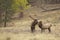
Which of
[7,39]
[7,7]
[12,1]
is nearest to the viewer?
[7,39]

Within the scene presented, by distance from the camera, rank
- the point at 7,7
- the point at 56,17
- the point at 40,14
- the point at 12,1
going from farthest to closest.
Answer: the point at 40,14, the point at 56,17, the point at 12,1, the point at 7,7

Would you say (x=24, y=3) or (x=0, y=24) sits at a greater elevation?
(x=24, y=3)

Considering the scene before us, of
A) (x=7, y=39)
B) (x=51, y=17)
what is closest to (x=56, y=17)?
(x=51, y=17)

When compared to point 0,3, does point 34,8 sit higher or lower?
lower

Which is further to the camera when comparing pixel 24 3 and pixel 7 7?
pixel 24 3

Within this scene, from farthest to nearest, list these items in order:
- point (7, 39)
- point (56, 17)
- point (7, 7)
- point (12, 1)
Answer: point (56, 17) → point (12, 1) → point (7, 7) → point (7, 39)

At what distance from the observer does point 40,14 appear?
3728cm

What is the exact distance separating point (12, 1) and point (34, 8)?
11013 mm

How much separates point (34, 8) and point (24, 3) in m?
7.34

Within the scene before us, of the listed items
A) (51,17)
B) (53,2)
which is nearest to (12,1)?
(51,17)

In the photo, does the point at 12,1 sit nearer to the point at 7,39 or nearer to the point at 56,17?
the point at 56,17

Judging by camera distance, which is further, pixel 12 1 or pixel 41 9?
pixel 41 9

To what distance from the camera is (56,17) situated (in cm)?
3316

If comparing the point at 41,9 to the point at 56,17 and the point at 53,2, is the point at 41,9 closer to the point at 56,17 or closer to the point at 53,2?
the point at 53,2
